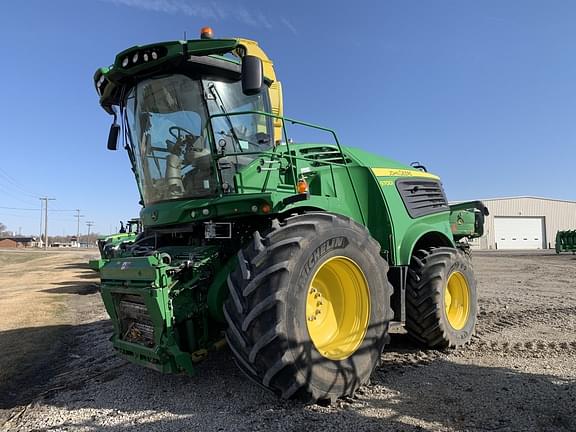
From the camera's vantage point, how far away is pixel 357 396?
410cm

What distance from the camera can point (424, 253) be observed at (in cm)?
612

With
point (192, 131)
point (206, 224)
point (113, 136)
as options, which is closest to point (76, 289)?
point (113, 136)

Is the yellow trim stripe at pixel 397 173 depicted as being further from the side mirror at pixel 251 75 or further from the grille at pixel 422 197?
the side mirror at pixel 251 75

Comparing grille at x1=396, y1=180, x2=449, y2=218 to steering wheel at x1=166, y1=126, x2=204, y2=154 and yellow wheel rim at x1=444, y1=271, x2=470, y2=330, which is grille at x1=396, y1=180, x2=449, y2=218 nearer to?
yellow wheel rim at x1=444, y1=271, x2=470, y2=330

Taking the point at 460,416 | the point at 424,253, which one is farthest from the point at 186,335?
the point at 424,253

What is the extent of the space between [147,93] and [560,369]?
17.1 feet

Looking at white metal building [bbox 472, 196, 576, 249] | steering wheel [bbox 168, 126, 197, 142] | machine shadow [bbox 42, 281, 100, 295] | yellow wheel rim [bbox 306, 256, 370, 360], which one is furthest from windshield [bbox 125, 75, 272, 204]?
white metal building [bbox 472, 196, 576, 249]

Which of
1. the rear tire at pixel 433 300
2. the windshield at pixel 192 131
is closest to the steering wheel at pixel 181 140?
the windshield at pixel 192 131

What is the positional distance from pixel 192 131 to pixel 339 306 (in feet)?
7.57

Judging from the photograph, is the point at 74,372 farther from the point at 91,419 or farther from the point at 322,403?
the point at 322,403

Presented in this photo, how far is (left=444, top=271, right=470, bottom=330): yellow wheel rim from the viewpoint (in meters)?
6.54

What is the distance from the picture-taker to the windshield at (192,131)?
4.68 metres

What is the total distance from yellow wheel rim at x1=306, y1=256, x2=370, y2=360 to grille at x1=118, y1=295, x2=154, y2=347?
1460 mm

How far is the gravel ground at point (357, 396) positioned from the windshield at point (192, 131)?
1.94 m
